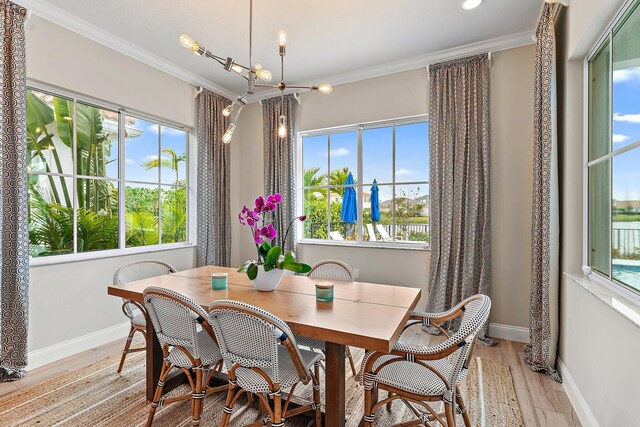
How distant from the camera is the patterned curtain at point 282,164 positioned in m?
4.06

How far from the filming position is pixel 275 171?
414 cm

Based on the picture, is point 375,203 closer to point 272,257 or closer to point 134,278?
point 272,257

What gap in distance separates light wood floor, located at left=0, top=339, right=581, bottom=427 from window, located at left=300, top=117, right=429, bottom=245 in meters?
1.25

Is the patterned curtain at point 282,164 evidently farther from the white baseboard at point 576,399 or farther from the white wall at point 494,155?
the white baseboard at point 576,399

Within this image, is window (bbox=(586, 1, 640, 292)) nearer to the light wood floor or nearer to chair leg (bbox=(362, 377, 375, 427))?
the light wood floor

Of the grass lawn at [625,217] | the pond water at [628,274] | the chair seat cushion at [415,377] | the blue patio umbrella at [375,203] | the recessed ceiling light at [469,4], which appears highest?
the recessed ceiling light at [469,4]

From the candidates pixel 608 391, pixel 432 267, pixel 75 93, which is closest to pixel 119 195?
pixel 75 93


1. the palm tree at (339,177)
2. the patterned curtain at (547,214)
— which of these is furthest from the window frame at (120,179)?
the patterned curtain at (547,214)

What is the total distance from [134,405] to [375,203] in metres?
2.89

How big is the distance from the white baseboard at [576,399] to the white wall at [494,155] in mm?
798

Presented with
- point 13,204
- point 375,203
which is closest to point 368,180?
point 375,203

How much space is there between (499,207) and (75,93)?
411 cm

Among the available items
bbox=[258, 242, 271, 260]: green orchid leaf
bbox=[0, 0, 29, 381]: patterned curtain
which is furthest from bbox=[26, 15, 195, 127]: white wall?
bbox=[258, 242, 271, 260]: green orchid leaf

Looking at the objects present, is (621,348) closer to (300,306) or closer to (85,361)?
(300,306)
